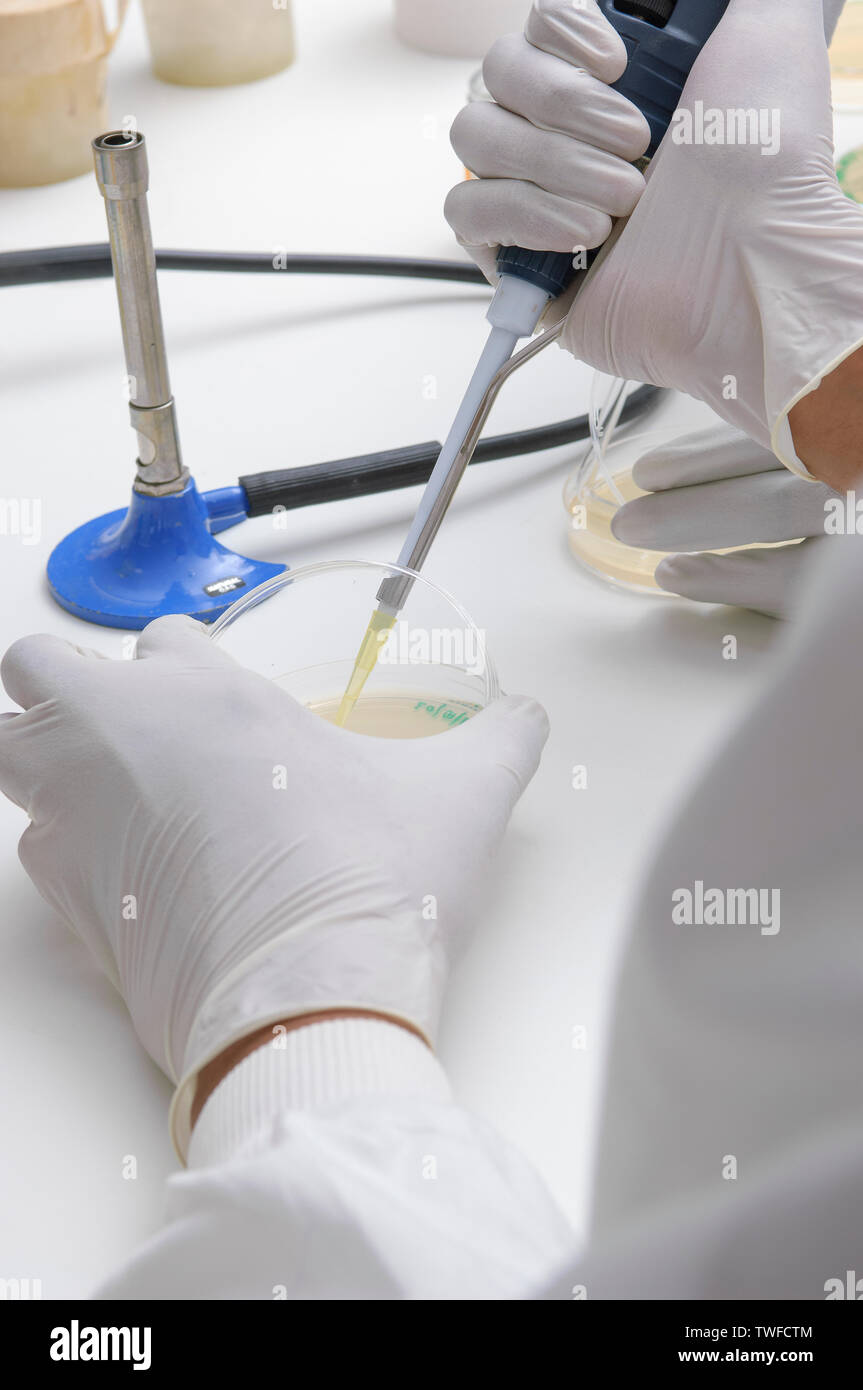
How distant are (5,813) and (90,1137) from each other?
9.3 inches

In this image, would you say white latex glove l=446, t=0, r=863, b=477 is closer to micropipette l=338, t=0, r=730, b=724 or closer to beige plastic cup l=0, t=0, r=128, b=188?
micropipette l=338, t=0, r=730, b=724

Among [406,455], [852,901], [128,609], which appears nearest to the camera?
[852,901]

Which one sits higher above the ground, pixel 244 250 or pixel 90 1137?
pixel 244 250

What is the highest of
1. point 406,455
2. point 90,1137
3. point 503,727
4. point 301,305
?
point 301,305

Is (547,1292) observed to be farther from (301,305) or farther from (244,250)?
(244,250)

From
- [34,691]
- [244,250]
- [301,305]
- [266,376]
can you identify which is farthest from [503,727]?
[244,250]

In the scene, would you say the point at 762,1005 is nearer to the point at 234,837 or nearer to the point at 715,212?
the point at 234,837

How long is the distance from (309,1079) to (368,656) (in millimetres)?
288

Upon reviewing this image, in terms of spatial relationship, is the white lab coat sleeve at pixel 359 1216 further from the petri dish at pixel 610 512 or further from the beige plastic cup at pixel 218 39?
the beige plastic cup at pixel 218 39

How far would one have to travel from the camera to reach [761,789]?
309 millimetres

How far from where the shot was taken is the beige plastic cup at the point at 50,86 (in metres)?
1.28

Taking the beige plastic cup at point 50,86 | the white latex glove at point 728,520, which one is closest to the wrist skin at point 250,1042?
the white latex glove at point 728,520

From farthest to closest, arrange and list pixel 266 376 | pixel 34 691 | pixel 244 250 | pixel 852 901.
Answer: pixel 244 250
pixel 266 376
pixel 34 691
pixel 852 901

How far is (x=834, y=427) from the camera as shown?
2.55ft
